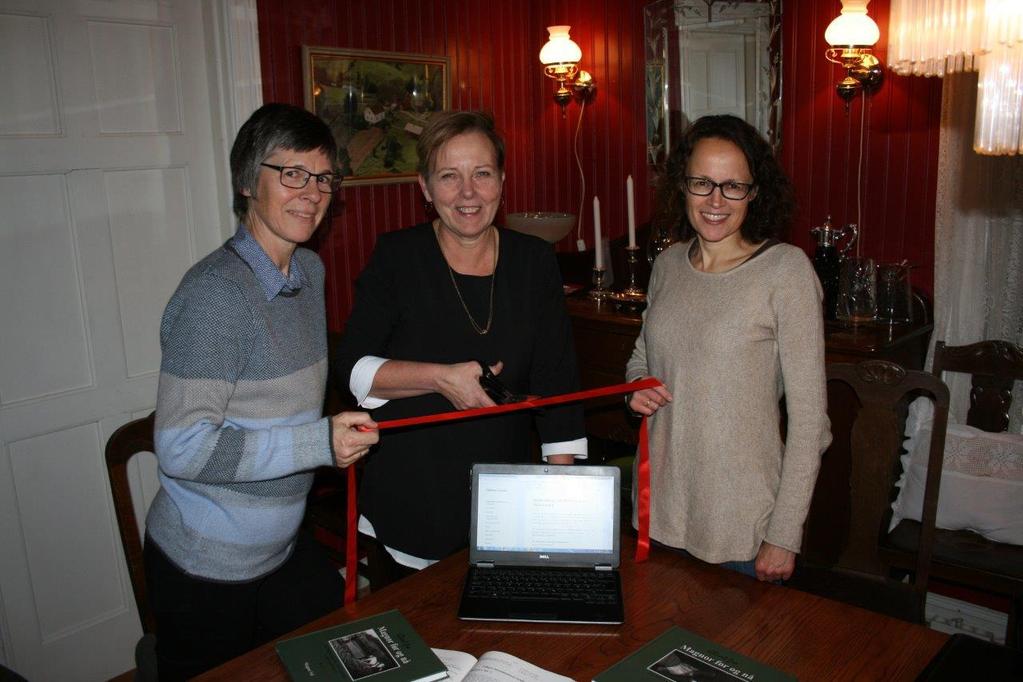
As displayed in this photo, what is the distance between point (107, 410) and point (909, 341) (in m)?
2.82

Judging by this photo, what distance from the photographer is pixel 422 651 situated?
147cm

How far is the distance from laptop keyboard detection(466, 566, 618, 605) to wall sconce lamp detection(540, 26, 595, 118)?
283 centimetres

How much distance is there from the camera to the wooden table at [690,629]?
1450mm

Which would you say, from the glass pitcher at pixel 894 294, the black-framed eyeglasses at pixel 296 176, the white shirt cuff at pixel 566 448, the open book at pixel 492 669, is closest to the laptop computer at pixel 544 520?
the open book at pixel 492 669

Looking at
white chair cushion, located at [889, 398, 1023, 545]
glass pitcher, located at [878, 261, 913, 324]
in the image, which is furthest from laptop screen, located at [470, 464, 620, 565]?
glass pitcher, located at [878, 261, 913, 324]

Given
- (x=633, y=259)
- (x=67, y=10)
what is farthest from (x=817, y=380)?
(x=67, y=10)

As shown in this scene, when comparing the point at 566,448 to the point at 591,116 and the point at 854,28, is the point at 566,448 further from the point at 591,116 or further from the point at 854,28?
the point at 591,116

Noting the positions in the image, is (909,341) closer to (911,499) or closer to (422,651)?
(911,499)

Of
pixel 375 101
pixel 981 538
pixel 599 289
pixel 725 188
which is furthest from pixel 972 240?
pixel 375 101

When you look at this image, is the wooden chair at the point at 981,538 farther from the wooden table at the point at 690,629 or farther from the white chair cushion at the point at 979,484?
the wooden table at the point at 690,629

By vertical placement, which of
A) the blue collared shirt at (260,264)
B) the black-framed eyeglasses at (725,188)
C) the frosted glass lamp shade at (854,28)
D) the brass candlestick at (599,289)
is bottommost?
the brass candlestick at (599,289)

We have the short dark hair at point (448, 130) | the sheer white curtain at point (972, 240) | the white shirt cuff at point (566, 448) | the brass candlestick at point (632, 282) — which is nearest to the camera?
the short dark hair at point (448, 130)

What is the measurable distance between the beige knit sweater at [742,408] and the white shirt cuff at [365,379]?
0.64 metres

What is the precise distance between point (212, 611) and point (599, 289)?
7.40 feet
